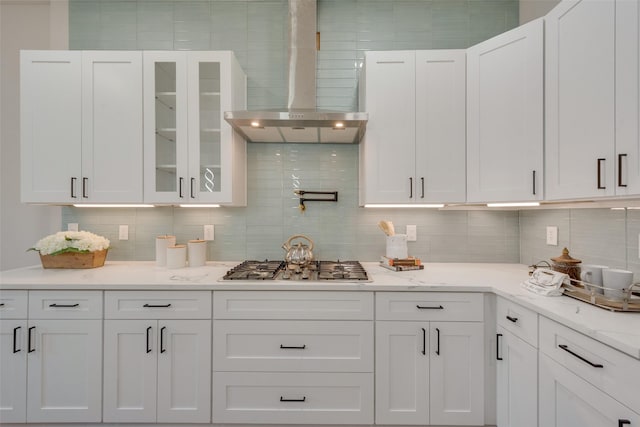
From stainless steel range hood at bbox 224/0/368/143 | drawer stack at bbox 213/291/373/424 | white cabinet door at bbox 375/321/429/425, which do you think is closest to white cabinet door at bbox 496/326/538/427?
white cabinet door at bbox 375/321/429/425

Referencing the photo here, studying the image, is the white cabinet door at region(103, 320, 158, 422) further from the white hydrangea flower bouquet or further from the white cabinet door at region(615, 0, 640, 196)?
the white cabinet door at region(615, 0, 640, 196)

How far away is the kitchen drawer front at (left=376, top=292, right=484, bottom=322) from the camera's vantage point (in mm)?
1792

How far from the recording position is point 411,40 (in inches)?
99.0

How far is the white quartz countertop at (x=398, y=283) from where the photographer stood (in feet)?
3.88

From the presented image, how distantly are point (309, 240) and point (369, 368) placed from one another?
917mm

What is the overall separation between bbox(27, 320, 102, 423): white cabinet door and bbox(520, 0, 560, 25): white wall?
3.45 metres

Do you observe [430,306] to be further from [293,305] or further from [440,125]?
[440,125]

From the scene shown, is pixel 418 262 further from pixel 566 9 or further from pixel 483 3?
pixel 483 3

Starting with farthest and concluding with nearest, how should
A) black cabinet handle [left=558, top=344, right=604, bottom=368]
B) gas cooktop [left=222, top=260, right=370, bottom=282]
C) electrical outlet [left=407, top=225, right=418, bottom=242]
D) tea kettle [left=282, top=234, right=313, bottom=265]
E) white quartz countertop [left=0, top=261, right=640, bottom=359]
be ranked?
electrical outlet [left=407, top=225, right=418, bottom=242]
tea kettle [left=282, top=234, right=313, bottom=265]
gas cooktop [left=222, top=260, right=370, bottom=282]
white quartz countertop [left=0, top=261, right=640, bottom=359]
black cabinet handle [left=558, top=344, right=604, bottom=368]

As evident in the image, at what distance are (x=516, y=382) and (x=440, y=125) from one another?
60.5 inches

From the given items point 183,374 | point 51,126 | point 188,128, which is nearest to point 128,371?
point 183,374

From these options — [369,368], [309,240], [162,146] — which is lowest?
[369,368]

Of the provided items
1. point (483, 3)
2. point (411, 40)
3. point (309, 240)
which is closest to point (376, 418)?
point (309, 240)

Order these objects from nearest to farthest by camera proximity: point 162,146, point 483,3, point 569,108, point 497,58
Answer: point 569,108 < point 497,58 < point 162,146 < point 483,3
